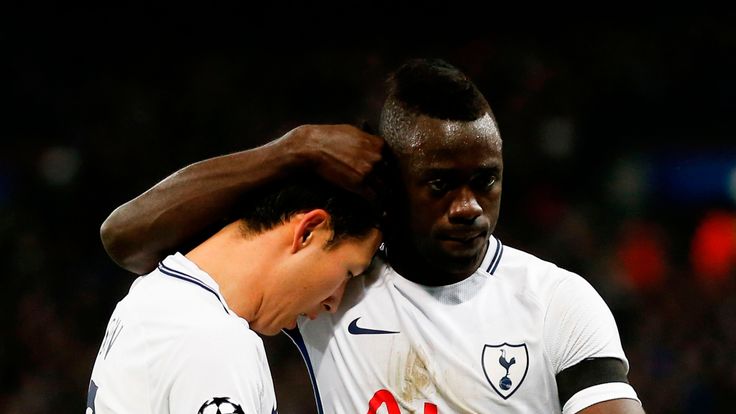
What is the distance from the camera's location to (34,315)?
7395 millimetres

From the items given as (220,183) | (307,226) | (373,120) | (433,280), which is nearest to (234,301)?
(307,226)

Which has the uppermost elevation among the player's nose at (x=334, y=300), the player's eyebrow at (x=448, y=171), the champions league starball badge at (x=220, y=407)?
the player's eyebrow at (x=448, y=171)

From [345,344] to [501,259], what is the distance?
1.50 ft

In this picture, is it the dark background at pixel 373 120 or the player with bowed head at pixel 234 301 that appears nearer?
the player with bowed head at pixel 234 301

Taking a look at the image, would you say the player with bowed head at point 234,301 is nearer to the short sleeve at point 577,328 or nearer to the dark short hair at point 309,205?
the dark short hair at point 309,205

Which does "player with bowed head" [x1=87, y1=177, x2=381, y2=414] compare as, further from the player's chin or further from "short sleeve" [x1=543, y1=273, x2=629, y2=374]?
"short sleeve" [x1=543, y1=273, x2=629, y2=374]

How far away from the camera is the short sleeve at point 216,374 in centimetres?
194

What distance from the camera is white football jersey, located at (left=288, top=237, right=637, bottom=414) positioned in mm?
2434

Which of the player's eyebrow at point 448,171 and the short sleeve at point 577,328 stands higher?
the player's eyebrow at point 448,171

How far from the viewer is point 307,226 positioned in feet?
7.62

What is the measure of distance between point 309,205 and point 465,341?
1.74 feet

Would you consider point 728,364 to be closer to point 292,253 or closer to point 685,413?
point 685,413

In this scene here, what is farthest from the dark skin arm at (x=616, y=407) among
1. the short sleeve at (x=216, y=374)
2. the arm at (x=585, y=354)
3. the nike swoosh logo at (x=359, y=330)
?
the short sleeve at (x=216, y=374)

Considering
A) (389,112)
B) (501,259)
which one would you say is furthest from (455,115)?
(501,259)
